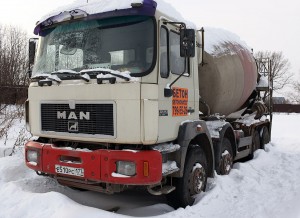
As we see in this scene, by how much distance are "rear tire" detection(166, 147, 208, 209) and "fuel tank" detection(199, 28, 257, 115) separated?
1.31 metres

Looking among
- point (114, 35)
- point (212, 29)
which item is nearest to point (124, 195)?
point (114, 35)

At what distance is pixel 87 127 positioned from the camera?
4.43 m

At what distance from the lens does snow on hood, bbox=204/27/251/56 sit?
6469 millimetres

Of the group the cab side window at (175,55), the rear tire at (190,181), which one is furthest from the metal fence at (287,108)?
the cab side window at (175,55)

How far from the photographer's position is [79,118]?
450 centimetres

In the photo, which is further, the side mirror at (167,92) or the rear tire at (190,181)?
the rear tire at (190,181)

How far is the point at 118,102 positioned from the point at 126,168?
0.83 metres

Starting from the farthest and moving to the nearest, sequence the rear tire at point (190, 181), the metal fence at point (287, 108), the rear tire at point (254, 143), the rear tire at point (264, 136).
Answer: the metal fence at point (287, 108) → the rear tire at point (264, 136) → the rear tire at point (254, 143) → the rear tire at point (190, 181)

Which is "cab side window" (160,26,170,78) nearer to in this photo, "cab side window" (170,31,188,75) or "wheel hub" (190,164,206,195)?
"cab side window" (170,31,188,75)

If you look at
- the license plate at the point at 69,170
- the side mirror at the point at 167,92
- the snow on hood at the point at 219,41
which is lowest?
the license plate at the point at 69,170

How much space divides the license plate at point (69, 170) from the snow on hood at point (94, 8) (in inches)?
83.8

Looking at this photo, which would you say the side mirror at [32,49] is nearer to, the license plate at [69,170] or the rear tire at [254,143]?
the license plate at [69,170]

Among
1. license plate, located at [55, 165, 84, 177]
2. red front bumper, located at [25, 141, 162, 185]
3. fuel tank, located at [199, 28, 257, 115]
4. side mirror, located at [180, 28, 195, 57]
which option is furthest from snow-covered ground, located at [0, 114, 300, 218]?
side mirror, located at [180, 28, 195, 57]

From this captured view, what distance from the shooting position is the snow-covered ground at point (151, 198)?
424 centimetres
